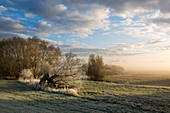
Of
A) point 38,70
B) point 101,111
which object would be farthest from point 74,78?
point 38,70

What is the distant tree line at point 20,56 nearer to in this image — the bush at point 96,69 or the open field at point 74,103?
the bush at point 96,69

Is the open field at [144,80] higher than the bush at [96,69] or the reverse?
the reverse

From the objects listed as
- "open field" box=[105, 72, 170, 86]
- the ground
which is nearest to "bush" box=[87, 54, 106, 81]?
"open field" box=[105, 72, 170, 86]

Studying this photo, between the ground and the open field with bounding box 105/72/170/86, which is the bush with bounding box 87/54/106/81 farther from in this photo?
the ground

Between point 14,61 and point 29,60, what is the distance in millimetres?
3571

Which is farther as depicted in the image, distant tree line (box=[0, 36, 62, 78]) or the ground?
distant tree line (box=[0, 36, 62, 78])

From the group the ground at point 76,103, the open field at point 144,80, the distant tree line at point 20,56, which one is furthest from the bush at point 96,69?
the ground at point 76,103

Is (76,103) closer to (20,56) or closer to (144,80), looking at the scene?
(20,56)

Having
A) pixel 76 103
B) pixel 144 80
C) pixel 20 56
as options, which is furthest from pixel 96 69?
pixel 76 103

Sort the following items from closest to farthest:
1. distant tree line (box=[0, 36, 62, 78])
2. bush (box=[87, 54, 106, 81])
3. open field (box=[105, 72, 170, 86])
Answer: distant tree line (box=[0, 36, 62, 78]) < open field (box=[105, 72, 170, 86]) < bush (box=[87, 54, 106, 81])

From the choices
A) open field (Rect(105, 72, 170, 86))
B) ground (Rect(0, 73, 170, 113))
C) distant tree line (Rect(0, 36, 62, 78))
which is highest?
distant tree line (Rect(0, 36, 62, 78))

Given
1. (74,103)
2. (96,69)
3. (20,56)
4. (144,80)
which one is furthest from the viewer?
(96,69)

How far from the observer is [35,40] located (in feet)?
113

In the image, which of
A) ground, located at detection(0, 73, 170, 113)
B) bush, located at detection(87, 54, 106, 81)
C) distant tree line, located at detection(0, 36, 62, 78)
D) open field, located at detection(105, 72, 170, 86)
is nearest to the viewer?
ground, located at detection(0, 73, 170, 113)
